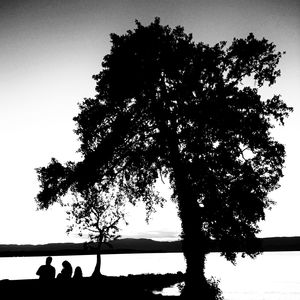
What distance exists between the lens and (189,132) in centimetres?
2320

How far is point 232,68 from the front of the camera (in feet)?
78.8

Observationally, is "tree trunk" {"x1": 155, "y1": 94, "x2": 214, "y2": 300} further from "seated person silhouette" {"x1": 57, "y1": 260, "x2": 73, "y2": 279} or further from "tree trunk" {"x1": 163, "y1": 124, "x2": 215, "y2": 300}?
"seated person silhouette" {"x1": 57, "y1": 260, "x2": 73, "y2": 279}

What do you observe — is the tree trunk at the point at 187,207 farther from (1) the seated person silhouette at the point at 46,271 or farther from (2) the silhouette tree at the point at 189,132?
(1) the seated person silhouette at the point at 46,271

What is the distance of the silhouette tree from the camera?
23.0 metres

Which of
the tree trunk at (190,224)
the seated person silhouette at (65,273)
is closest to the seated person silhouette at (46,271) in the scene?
the seated person silhouette at (65,273)

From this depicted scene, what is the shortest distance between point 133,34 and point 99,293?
1832 centimetres

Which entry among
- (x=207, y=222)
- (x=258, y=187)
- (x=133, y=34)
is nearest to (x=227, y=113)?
(x=258, y=187)

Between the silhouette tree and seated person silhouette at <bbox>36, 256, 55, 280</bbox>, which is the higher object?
the silhouette tree

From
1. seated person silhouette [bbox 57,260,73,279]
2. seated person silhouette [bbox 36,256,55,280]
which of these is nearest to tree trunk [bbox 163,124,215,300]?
seated person silhouette [bbox 57,260,73,279]

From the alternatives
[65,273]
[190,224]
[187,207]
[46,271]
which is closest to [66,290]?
[46,271]

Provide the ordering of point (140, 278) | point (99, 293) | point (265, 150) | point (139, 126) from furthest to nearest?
point (140, 278) → point (139, 126) → point (265, 150) → point (99, 293)

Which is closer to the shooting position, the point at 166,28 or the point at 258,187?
the point at 258,187

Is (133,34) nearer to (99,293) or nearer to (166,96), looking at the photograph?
(166,96)

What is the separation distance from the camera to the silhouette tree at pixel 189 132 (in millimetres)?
23031
